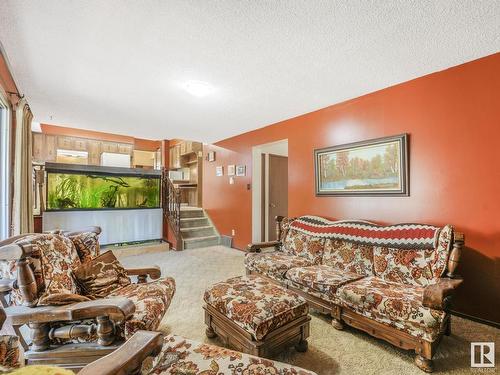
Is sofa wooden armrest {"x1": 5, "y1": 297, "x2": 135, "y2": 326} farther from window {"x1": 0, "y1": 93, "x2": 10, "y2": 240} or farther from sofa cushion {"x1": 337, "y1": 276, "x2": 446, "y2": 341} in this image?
window {"x1": 0, "y1": 93, "x2": 10, "y2": 240}

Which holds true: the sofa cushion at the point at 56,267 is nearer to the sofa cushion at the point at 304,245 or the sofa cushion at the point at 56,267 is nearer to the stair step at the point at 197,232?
the sofa cushion at the point at 304,245

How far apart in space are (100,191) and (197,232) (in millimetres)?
2044

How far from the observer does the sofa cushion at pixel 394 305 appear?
1.58 m

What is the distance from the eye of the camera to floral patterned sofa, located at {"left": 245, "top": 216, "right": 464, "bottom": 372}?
1633 millimetres

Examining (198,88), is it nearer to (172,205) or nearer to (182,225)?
(172,205)

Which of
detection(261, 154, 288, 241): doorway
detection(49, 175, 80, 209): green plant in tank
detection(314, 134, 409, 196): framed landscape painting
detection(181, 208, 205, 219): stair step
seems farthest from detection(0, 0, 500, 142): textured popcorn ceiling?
detection(181, 208, 205, 219): stair step

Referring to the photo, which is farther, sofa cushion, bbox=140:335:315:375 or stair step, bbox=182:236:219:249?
stair step, bbox=182:236:219:249

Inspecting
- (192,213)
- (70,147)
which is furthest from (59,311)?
(70,147)

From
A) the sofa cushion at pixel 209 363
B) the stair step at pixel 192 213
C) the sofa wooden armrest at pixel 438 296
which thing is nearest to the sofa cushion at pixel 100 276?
the sofa cushion at pixel 209 363

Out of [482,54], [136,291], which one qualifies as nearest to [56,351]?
[136,291]

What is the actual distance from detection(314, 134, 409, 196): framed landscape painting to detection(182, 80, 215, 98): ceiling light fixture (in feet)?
5.52

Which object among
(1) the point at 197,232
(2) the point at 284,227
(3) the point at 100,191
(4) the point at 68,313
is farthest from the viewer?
(1) the point at 197,232

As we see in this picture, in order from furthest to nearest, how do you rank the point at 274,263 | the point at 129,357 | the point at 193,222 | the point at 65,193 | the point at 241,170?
the point at 193,222 < the point at 241,170 < the point at 65,193 < the point at 274,263 < the point at 129,357

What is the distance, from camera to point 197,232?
538cm
